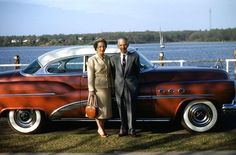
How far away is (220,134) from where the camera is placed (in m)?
7.92

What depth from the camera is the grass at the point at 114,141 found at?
6.98 metres

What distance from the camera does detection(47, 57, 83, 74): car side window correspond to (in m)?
8.34

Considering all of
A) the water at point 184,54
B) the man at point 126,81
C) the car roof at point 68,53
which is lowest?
the water at point 184,54

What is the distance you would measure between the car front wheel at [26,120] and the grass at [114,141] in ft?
0.47

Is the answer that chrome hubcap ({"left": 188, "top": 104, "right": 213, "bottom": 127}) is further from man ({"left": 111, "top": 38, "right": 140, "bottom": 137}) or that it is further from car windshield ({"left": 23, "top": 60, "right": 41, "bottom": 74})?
car windshield ({"left": 23, "top": 60, "right": 41, "bottom": 74})

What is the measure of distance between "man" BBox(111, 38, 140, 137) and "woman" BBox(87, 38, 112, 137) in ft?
0.53

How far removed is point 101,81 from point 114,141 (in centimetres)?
104

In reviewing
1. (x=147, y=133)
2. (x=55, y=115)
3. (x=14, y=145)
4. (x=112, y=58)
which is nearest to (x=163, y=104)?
(x=147, y=133)

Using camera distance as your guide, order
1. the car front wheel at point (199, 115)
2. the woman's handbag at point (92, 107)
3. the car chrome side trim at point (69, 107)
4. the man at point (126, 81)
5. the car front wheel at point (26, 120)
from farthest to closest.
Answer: the car front wheel at point (26, 120)
the car front wheel at point (199, 115)
the car chrome side trim at point (69, 107)
the man at point (126, 81)
the woman's handbag at point (92, 107)

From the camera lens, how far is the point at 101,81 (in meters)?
7.69

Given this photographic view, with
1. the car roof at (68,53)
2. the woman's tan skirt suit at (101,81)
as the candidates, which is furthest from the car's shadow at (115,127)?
the car roof at (68,53)

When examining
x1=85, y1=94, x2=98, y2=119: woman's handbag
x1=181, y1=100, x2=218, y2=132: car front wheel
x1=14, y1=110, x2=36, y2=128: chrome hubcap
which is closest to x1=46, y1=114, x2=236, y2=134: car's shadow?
x1=181, y1=100, x2=218, y2=132: car front wheel

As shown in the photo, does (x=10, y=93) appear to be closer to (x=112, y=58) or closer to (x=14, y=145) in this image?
(x=14, y=145)

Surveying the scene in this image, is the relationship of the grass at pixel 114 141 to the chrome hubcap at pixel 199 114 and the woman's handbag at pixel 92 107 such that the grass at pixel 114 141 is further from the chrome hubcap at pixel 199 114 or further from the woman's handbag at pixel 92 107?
the woman's handbag at pixel 92 107
